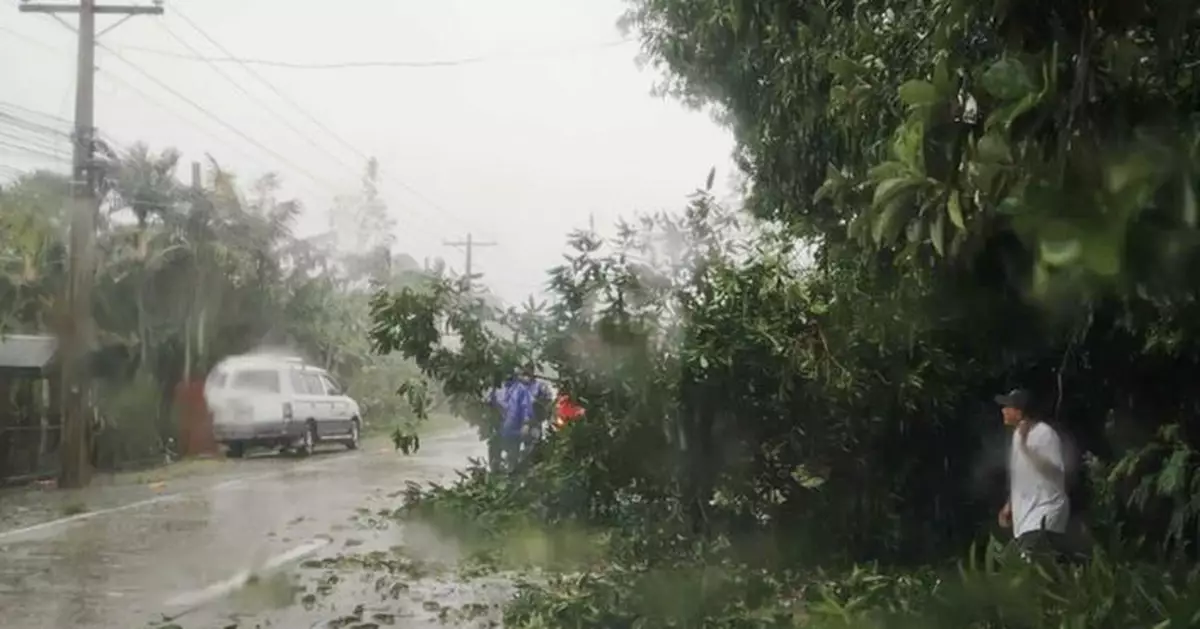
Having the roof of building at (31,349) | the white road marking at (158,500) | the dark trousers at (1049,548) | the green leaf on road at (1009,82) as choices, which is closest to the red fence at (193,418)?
the white road marking at (158,500)

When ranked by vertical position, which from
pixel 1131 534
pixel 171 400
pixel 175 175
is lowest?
pixel 1131 534

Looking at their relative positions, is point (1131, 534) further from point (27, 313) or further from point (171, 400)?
point (27, 313)

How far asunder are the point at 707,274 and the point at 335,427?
3.12 m

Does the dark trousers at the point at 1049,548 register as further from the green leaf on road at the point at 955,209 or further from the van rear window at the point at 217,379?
the van rear window at the point at 217,379

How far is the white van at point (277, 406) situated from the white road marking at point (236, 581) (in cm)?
74

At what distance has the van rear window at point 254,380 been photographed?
665 cm

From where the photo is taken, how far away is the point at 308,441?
8055mm

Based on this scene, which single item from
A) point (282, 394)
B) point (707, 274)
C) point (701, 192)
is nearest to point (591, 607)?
point (707, 274)

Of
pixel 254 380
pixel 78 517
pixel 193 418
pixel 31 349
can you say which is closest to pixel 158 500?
pixel 78 517

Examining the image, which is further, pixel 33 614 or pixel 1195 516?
pixel 33 614

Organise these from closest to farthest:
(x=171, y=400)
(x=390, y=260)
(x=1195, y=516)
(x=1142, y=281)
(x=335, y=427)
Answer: (x=1142, y=281) → (x=1195, y=516) → (x=390, y=260) → (x=171, y=400) → (x=335, y=427)

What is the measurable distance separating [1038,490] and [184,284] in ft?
15.7

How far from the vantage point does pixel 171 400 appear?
6.94m

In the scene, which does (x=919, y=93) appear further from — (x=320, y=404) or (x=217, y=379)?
(x=320, y=404)
